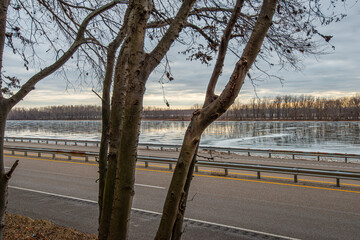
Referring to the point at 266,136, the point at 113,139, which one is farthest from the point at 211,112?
the point at 266,136

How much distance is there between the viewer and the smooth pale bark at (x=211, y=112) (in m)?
1.79

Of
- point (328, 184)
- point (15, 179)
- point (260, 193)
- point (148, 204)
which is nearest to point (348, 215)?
point (260, 193)

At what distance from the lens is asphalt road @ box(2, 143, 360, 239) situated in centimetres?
587

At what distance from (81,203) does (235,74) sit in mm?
7435

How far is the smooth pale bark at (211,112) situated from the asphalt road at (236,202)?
3874 mm

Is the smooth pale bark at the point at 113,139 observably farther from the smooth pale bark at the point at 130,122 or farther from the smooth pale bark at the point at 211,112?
the smooth pale bark at the point at 211,112

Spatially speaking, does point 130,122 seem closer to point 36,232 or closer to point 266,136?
point 36,232

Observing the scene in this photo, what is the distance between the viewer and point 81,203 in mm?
7898

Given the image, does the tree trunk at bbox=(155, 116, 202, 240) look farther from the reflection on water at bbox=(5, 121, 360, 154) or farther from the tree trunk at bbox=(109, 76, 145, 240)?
the reflection on water at bbox=(5, 121, 360, 154)

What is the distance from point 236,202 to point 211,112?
657 centimetres

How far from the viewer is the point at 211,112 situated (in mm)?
1869

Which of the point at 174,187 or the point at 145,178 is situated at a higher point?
the point at 174,187

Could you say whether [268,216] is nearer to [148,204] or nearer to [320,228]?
[320,228]

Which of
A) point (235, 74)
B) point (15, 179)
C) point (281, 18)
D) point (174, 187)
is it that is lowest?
point (15, 179)
